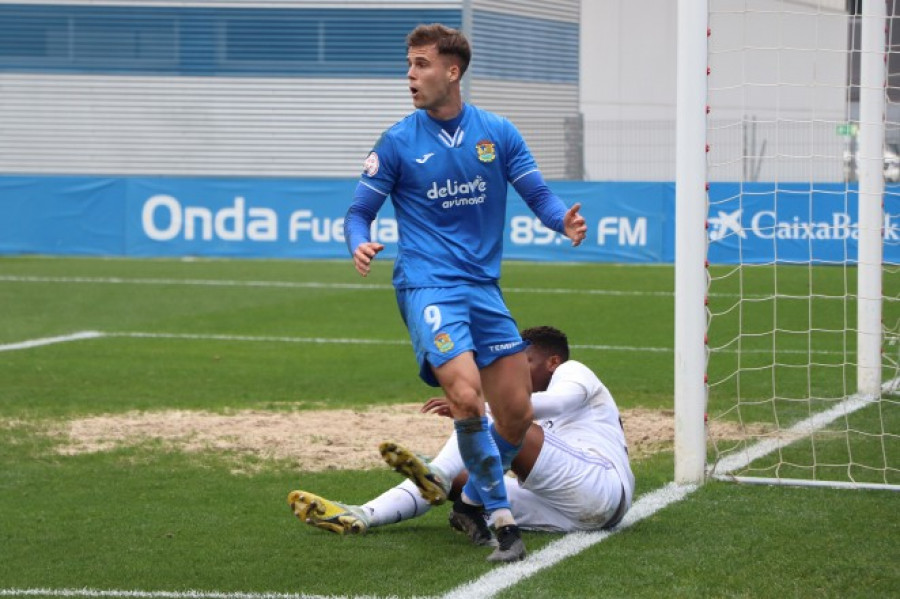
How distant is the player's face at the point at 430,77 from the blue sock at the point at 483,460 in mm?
1335

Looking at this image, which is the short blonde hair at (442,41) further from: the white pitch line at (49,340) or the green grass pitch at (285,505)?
the white pitch line at (49,340)

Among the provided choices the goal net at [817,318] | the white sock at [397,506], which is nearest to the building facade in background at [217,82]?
the goal net at [817,318]

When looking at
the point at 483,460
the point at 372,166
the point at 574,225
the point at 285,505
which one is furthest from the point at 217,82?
the point at 483,460

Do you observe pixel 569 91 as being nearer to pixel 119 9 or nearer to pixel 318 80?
pixel 318 80

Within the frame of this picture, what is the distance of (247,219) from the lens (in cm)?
2664

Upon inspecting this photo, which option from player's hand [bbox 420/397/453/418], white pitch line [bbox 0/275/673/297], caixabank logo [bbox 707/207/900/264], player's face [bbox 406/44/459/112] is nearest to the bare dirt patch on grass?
player's hand [bbox 420/397/453/418]

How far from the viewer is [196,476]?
331 inches

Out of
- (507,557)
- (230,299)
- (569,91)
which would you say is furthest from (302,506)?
(569,91)

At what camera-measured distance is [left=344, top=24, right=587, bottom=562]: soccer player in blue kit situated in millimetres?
6445

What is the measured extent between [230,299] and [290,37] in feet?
58.0

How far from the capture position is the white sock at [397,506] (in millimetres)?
6910

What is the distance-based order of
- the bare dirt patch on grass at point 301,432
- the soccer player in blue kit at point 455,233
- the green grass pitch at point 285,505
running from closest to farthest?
the green grass pitch at point 285,505 < the soccer player in blue kit at point 455,233 < the bare dirt patch on grass at point 301,432

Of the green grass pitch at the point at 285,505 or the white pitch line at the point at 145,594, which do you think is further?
the green grass pitch at the point at 285,505

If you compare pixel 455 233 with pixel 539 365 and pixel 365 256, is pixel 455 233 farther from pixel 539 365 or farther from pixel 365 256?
pixel 539 365
